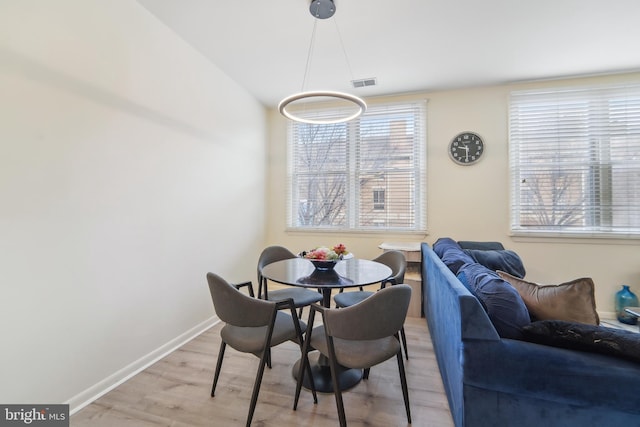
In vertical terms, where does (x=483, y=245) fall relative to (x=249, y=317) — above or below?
above

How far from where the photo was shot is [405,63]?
3.08 meters

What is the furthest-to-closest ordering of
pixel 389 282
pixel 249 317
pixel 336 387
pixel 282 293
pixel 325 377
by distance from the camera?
1. pixel 282 293
2. pixel 389 282
3. pixel 325 377
4. pixel 249 317
5. pixel 336 387

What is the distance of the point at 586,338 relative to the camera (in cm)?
121

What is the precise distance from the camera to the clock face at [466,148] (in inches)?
143

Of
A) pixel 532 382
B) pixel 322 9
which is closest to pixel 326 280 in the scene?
pixel 532 382

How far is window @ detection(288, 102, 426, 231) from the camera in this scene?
385 centimetres

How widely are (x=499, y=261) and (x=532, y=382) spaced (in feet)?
6.52

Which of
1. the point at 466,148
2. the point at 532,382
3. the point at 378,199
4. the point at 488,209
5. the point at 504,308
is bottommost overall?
the point at 532,382

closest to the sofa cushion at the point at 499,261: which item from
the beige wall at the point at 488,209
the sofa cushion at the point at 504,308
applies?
the beige wall at the point at 488,209

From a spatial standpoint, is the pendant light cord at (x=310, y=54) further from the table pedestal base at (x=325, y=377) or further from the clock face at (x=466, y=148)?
the table pedestal base at (x=325, y=377)

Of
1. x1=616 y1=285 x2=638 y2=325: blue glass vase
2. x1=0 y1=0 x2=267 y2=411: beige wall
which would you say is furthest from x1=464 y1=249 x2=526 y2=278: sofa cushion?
x1=0 y1=0 x2=267 y2=411: beige wall

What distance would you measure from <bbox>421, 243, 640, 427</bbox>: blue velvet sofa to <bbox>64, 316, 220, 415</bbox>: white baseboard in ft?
7.26

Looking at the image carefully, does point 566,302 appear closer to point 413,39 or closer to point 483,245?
point 483,245

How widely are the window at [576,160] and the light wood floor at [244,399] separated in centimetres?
245
